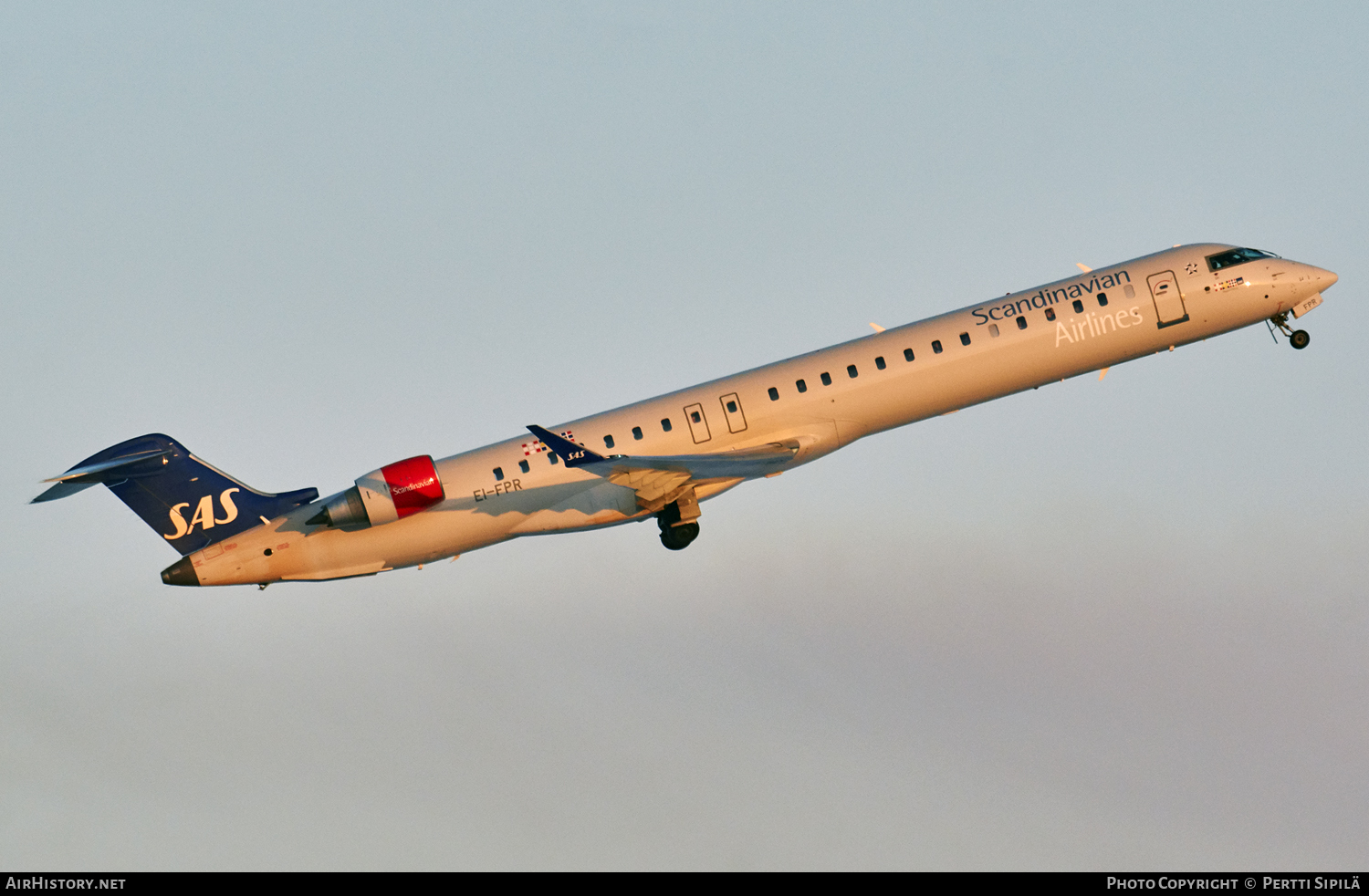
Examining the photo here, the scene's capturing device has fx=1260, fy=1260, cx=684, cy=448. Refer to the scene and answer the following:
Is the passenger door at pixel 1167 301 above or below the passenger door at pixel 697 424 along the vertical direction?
below

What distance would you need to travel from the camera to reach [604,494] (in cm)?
2769

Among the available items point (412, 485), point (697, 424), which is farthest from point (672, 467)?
→ point (412, 485)

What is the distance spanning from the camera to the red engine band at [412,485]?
27.2 meters

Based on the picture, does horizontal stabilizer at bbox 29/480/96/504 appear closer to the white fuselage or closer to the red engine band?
the white fuselage

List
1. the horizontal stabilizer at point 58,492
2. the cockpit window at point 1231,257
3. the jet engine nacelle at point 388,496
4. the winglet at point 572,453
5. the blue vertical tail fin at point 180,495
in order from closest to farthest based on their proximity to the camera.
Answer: the winglet at point 572,453
the jet engine nacelle at point 388,496
the horizontal stabilizer at point 58,492
the cockpit window at point 1231,257
the blue vertical tail fin at point 180,495

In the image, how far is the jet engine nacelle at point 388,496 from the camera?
2706 cm

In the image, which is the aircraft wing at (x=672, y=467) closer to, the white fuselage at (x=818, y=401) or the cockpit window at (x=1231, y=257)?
the white fuselage at (x=818, y=401)

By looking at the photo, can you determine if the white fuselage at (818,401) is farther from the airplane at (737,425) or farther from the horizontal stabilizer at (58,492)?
the horizontal stabilizer at (58,492)

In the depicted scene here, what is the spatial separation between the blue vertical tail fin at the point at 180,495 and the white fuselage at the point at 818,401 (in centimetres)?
53

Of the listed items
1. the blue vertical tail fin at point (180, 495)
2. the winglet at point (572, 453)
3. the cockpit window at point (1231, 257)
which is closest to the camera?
the winglet at point (572, 453)

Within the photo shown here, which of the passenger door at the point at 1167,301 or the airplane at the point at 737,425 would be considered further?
the passenger door at the point at 1167,301

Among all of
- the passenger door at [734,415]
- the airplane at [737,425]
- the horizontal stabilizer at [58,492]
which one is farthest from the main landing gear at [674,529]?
the horizontal stabilizer at [58,492]

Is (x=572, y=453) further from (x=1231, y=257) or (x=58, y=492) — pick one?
(x=1231, y=257)
